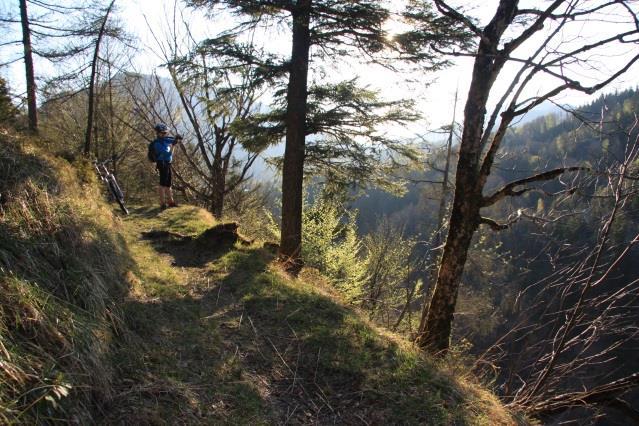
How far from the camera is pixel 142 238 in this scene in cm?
728

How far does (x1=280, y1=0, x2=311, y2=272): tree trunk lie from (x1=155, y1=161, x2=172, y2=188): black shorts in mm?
3201

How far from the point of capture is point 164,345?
3625 mm

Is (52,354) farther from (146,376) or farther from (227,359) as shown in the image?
(227,359)

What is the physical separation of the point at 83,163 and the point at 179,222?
2179mm

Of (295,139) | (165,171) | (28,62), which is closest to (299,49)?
(295,139)

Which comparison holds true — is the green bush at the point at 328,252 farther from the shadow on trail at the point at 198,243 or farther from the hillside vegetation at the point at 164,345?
the hillside vegetation at the point at 164,345

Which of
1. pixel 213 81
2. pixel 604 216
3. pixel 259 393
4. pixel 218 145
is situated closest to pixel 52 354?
pixel 259 393

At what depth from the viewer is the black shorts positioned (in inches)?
365

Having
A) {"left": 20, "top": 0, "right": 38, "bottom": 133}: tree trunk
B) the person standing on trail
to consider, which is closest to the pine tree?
the person standing on trail

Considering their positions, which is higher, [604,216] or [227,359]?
[604,216]

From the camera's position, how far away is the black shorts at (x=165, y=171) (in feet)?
30.4

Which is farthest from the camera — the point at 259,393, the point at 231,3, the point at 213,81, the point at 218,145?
the point at 218,145

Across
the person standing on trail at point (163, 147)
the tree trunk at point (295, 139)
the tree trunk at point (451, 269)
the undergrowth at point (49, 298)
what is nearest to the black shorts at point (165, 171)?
the person standing on trail at point (163, 147)

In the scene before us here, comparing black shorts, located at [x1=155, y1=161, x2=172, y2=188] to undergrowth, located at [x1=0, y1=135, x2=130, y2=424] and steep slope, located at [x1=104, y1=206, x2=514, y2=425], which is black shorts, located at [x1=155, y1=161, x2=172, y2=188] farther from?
undergrowth, located at [x1=0, y1=135, x2=130, y2=424]
